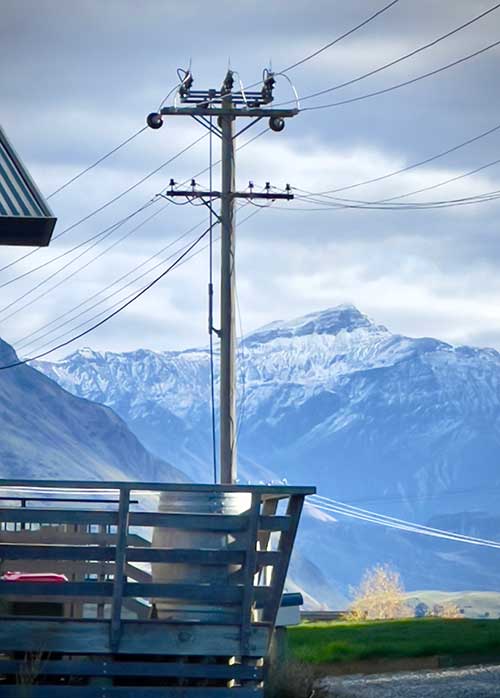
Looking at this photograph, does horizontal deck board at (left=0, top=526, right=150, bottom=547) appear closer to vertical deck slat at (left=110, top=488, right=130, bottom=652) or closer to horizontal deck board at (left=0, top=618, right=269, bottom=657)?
horizontal deck board at (left=0, top=618, right=269, bottom=657)

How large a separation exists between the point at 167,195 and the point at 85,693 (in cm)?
2349

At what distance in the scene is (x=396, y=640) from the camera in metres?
30.0

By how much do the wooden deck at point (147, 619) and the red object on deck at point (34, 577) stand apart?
494mm

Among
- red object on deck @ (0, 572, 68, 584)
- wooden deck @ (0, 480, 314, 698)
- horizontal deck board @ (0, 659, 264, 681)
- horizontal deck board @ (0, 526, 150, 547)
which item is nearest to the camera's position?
wooden deck @ (0, 480, 314, 698)

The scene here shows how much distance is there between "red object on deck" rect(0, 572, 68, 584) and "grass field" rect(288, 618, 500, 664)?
4.93 metres

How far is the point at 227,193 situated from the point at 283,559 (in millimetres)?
19365

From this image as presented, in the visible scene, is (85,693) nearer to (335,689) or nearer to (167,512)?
(167,512)

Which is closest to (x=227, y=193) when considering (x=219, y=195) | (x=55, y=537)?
(x=219, y=195)

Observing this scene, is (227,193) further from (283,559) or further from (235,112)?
(283,559)

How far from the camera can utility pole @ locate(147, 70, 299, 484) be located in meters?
33.1

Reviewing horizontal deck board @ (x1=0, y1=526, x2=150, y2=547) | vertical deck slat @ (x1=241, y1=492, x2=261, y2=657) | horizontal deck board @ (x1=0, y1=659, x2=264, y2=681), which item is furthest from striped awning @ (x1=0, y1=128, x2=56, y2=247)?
horizontal deck board @ (x1=0, y1=659, x2=264, y2=681)

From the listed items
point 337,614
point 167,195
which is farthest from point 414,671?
point 337,614

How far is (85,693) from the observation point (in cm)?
1557

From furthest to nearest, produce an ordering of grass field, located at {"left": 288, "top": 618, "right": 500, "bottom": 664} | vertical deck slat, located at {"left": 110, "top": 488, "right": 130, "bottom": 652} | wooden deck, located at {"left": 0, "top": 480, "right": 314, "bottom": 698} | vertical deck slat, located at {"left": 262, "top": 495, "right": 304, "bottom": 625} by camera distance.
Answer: grass field, located at {"left": 288, "top": 618, "right": 500, "bottom": 664} → vertical deck slat, located at {"left": 262, "top": 495, "right": 304, "bottom": 625} → wooden deck, located at {"left": 0, "top": 480, "right": 314, "bottom": 698} → vertical deck slat, located at {"left": 110, "top": 488, "right": 130, "bottom": 652}
